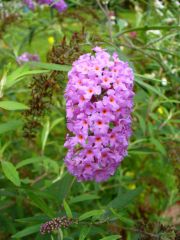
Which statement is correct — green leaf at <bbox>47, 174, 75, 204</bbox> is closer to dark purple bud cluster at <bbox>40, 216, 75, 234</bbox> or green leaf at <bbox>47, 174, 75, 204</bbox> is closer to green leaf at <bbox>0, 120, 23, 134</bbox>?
green leaf at <bbox>0, 120, 23, 134</bbox>

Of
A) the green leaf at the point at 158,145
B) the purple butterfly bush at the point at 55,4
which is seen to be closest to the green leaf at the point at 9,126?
the green leaf at the point at 158,145

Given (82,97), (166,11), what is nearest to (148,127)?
(166,11)

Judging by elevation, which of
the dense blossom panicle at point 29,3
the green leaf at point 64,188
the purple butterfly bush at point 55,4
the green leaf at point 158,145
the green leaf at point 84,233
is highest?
the dense blossom panicle at point 29,3

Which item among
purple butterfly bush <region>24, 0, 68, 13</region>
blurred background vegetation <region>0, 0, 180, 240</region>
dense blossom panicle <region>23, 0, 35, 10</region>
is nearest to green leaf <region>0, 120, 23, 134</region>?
blurred background vegetation <region>0, 0, 180, 240</region>

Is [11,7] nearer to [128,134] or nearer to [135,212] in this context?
[135,212]

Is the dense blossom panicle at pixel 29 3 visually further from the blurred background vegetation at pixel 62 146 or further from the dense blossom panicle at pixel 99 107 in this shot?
the dense blossom panicle at pixel 99 107
